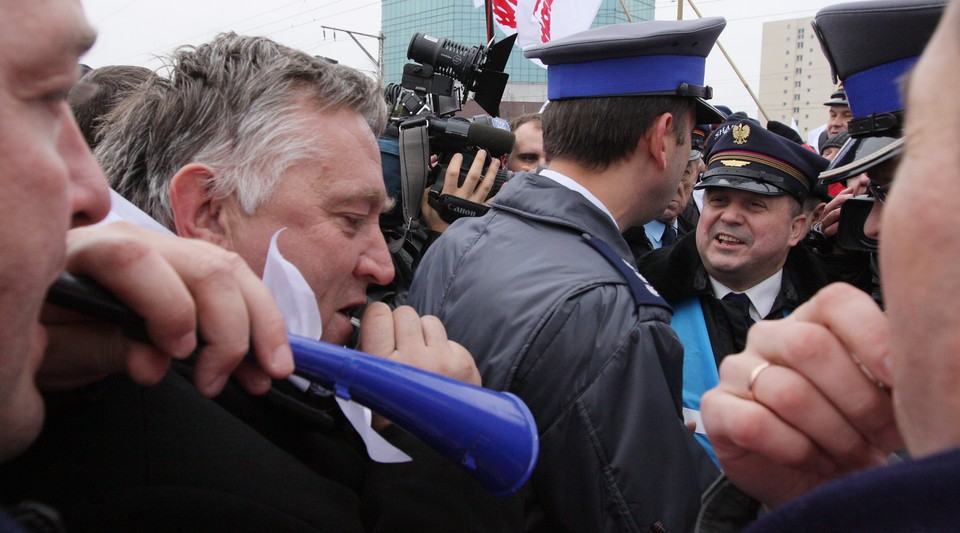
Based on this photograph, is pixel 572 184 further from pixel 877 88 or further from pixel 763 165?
pixel 763 165

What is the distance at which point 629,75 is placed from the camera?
8.52 feet

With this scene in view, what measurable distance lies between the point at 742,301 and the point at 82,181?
2.82 meters

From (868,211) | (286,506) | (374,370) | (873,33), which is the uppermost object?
(873,33)

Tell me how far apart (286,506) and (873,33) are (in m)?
2.08

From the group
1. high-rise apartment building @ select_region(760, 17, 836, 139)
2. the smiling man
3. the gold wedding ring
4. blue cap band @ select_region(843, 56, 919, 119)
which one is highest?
blue cap band @ select_region(843, 56, 919, 119)

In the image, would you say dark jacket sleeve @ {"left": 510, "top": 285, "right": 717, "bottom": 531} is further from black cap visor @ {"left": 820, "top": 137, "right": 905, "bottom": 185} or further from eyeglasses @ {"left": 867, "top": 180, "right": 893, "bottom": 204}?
eyeglasses @ {"left": 867, "top": 180, "right": 893, "bottom": 204}

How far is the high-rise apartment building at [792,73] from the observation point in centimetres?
6650

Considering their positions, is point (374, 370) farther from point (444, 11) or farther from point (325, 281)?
point (444, 11)

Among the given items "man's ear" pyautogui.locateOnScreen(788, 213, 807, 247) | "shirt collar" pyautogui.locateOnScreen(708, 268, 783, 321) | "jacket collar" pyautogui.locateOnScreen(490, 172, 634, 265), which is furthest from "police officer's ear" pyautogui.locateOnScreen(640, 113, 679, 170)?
"man's ear" pyautogui.locateOnScreen(788, 213, 807, 247)

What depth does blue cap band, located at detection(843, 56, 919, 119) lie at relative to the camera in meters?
2.14

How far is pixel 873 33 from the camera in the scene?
84.3 inches

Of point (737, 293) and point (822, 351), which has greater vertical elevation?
point (822, 351)

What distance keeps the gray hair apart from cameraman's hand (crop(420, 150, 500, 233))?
171 centimetres

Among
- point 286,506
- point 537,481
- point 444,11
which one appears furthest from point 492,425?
point 444,11
